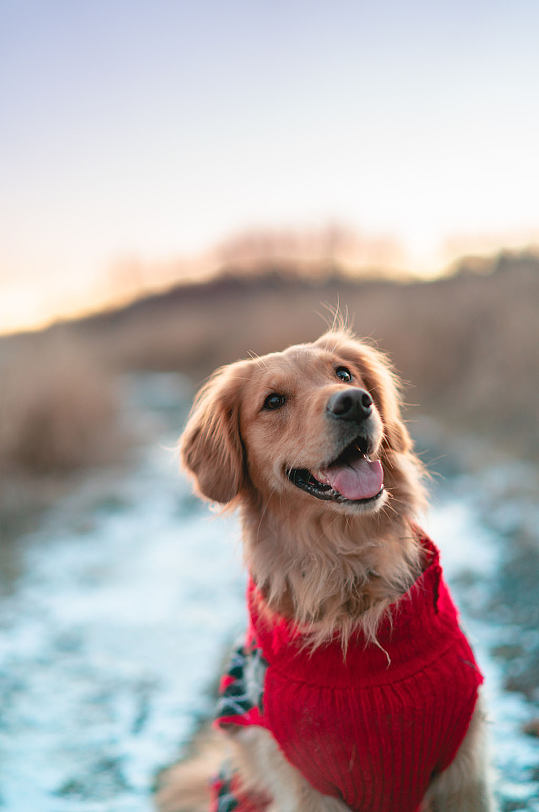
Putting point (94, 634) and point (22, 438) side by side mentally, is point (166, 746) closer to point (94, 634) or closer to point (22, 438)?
point (94, 634)

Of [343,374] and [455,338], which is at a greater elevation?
[343,374]

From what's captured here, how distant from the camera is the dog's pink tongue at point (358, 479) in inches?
77.4

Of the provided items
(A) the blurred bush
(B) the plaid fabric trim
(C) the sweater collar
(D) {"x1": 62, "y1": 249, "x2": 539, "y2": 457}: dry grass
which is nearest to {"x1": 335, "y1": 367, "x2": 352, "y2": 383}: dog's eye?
(D) {"x1": 62, "y1": 249, "x2": 539, "y2": 457}: dry grass

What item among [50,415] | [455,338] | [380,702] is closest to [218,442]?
[380,702]

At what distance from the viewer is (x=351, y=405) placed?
6.50ft

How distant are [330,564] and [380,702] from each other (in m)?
0.48

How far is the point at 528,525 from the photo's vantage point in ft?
14.5

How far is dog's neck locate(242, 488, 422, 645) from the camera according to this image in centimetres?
197

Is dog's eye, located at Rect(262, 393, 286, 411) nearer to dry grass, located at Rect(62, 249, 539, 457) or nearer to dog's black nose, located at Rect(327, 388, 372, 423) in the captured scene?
dog's black nose, located at Rect(327, 388, 372, 423)

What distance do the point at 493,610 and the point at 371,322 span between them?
273 inches

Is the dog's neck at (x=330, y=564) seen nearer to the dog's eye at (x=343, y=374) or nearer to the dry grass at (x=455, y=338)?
the dog's eye at (x=343, y=374)

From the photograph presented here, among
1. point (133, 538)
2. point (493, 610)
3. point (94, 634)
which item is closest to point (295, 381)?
point (493, 610)

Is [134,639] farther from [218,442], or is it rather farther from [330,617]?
[330,617]

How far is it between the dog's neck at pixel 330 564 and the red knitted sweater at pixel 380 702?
3.2 inches
